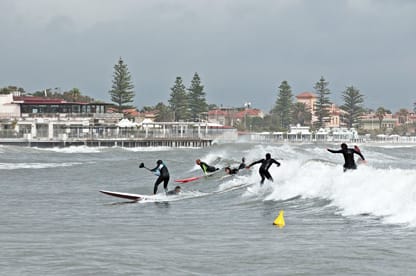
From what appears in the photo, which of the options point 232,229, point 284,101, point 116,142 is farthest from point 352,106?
point 232,229

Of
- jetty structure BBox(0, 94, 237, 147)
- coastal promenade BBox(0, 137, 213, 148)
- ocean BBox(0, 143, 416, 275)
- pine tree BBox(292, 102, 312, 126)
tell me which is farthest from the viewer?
pine tree BBox(292, 102, 312, 126)

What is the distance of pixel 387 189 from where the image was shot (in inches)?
717

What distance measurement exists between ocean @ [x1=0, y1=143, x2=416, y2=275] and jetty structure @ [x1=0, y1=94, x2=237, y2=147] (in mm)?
69695

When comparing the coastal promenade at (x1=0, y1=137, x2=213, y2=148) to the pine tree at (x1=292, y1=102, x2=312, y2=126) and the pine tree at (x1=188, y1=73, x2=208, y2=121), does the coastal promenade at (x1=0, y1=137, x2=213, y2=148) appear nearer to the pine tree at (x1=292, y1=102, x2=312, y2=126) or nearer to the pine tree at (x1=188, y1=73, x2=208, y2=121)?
the pine tree at (x1=188, y1=73, x2=208, y2=121)

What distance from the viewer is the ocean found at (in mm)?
11867

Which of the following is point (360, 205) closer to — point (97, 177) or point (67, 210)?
point (67, 210)

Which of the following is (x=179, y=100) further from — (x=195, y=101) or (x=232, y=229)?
(x=232, y=229)

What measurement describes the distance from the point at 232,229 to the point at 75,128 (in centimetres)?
9084

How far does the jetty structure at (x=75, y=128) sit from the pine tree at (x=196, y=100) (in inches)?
966

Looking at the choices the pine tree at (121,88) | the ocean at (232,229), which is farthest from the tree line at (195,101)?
the ocean at (232,229)

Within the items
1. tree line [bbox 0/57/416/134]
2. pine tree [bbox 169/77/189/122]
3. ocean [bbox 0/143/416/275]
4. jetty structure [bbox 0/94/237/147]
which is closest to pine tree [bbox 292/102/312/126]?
tree line [bbox 0/57/416/134]

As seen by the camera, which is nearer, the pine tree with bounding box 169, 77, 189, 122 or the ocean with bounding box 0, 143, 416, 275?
the ocean with bounding box 0, 143, 416, 275

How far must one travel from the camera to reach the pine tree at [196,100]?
140625 millimetres

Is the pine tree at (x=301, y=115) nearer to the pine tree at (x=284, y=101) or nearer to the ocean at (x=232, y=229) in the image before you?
the pine tree at (x=284, y=101)
